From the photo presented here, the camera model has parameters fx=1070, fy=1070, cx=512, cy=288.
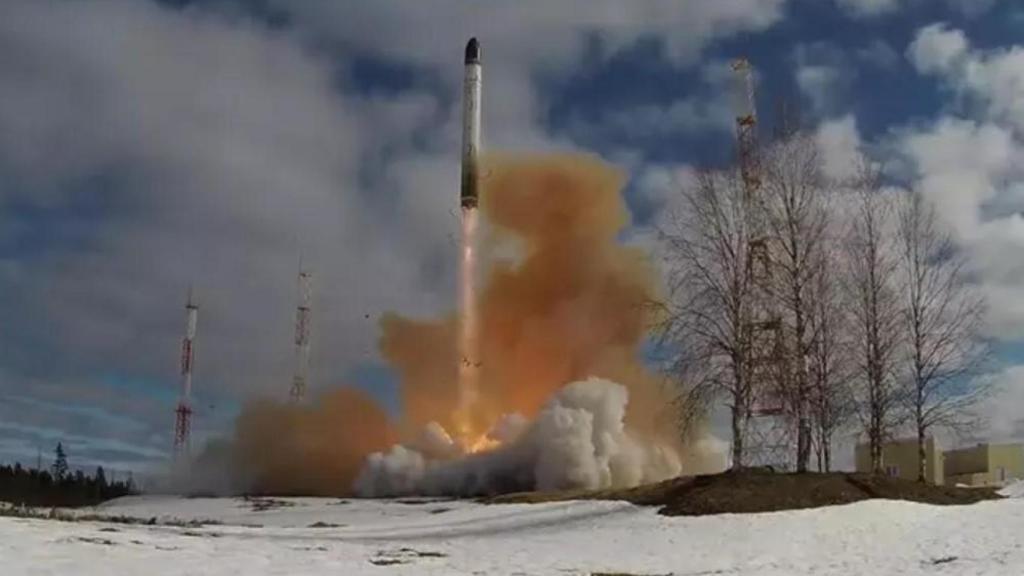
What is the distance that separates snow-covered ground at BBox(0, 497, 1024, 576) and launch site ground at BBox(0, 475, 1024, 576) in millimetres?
40

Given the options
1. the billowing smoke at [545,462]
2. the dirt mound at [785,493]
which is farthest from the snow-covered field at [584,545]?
the billowing smoke at [545,462]

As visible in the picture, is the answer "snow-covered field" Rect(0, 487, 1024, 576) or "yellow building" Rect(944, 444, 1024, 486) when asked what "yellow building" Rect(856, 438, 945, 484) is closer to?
"yellow building" Rect(944, 444, 1024, 486)

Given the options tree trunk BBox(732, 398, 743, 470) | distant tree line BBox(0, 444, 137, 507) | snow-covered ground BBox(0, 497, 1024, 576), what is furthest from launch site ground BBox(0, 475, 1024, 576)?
distant tree line BBox(0, 444, 137, 507)

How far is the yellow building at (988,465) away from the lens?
65.0 m

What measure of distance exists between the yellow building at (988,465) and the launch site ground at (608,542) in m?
29.2

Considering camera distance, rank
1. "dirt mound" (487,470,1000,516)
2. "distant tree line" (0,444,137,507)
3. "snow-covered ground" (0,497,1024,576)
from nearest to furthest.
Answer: "snow-covered ground" (0,497,1024,576)
"dirt mound" (487,470,1000,516)
"distant tree line" (0,444,137,507)

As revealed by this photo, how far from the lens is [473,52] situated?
215 ft

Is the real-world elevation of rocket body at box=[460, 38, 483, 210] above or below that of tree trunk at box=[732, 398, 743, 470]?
above

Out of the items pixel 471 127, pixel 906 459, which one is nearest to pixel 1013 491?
pixel 906 459

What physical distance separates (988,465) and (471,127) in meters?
37.7

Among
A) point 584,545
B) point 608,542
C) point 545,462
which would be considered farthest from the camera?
point 545,462

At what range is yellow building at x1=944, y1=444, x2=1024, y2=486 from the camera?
6500 centimetres

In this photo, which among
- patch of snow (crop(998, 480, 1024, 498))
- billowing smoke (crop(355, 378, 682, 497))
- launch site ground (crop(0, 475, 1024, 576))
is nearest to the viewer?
launch site ground (crop(0, 475, 1024, 576))

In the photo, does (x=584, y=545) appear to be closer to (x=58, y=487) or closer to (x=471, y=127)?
(x=471, y=127)
